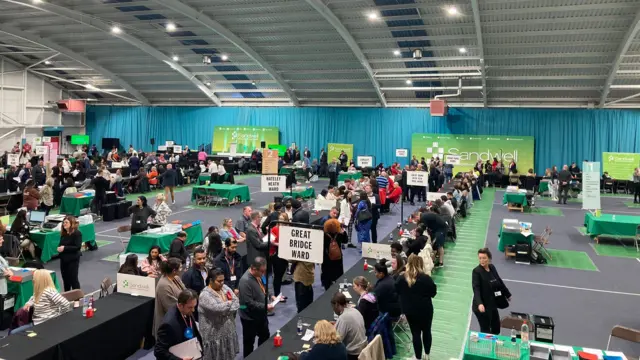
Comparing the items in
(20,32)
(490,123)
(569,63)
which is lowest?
(490,123)

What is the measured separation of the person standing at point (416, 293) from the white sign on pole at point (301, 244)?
104 centimetres

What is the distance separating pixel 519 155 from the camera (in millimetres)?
24422

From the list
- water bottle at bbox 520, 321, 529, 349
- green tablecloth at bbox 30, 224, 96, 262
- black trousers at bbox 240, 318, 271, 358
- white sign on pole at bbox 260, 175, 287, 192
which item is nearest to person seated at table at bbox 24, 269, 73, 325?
black trousers at bbox 240, 318, 271, 358

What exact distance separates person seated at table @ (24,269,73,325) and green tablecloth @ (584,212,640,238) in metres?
12.1

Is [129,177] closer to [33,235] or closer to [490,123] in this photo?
[33,235]

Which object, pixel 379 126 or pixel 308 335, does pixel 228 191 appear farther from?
pixel 379 126

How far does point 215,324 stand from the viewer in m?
4.87

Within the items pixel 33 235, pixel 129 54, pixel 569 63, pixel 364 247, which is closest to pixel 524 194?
pixel 569 63

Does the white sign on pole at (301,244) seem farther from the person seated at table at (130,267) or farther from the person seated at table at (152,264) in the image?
the person seated at table at (130,267)

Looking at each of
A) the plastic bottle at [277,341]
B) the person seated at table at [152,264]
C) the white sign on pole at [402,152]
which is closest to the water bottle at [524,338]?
the plastic bottle at [277,341]

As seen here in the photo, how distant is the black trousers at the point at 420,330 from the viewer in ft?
18.5

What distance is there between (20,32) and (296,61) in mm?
13197

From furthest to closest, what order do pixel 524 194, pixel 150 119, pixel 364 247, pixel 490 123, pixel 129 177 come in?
pixel 150 119
pixel 490 123
pixel 129 177
pixel 524 194
pixel 364 247

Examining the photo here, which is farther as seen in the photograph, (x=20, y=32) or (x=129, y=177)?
(x=20, y=32)
